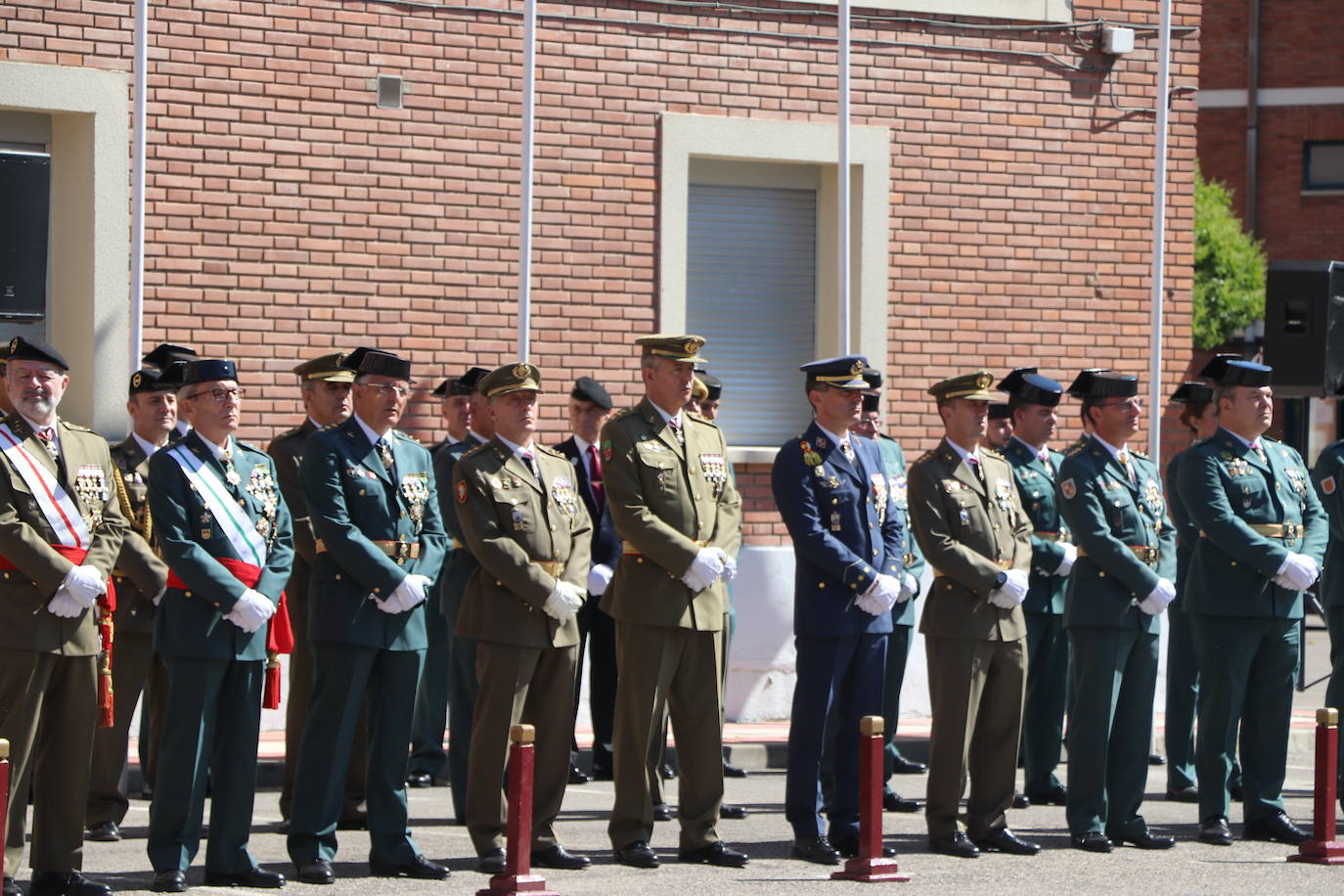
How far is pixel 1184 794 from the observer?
1117 cm

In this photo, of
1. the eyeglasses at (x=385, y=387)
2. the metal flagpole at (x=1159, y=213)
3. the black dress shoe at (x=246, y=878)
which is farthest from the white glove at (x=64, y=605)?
the metal flagpole at (x=1159, y=213)

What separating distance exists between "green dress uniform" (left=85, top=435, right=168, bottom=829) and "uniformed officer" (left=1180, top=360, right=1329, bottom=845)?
4651mm

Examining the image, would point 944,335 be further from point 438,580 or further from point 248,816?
point 248,816

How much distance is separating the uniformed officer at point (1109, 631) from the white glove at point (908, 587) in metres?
1.26

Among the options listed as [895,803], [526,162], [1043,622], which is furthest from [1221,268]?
[895,803]

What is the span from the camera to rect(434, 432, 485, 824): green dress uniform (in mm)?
9516

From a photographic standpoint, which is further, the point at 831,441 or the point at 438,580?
the point at 438,580

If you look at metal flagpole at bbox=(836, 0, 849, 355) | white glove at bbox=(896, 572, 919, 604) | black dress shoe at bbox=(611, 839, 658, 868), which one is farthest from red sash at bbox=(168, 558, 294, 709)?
metal flagpole at bbox=(836, 0, 849, 355)

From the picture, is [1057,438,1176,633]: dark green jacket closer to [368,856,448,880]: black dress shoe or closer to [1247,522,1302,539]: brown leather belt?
[1247,522,1302,539]: brown leather belt

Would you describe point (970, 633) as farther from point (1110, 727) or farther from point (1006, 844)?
point (1006, 844)

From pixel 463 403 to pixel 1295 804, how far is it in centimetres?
481

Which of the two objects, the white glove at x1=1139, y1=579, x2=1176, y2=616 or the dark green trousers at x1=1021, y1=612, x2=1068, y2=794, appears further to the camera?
the dark green trousers at x1=1021, y1=612, x2=1068, y2=794

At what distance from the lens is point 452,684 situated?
10.0 metres

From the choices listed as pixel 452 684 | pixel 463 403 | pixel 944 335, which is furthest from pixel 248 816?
pixel 944 335
